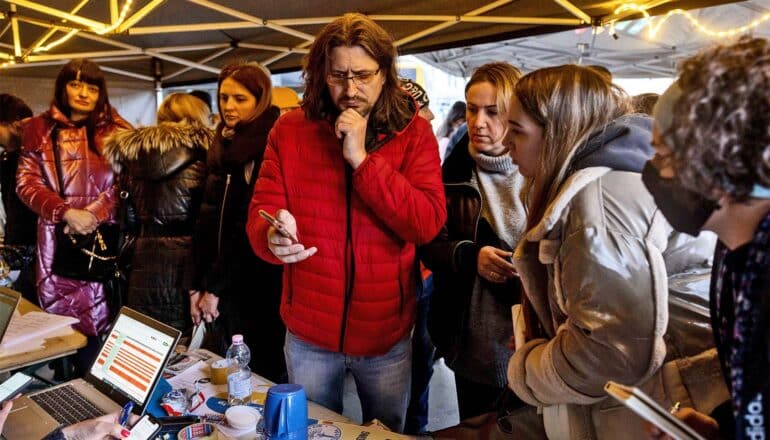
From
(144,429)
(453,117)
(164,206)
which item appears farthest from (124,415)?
(453,117)

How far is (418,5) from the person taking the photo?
3.07m

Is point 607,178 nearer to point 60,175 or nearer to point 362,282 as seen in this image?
point 362,282

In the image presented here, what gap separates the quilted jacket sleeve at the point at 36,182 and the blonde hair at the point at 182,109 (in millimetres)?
545

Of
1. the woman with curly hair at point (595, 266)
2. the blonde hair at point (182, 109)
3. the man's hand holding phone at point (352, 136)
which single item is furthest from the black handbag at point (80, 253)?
the woman with curly hair at point (595, 266)

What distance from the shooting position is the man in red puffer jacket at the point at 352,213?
136 cm

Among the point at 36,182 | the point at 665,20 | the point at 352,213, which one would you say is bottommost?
the point at 36,182

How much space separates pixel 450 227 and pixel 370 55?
24.6 inches

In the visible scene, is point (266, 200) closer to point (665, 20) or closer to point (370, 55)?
point (370, 55)

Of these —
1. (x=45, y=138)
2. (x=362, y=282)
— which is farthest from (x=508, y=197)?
(x=45, y=138)

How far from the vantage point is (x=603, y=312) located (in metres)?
0.87

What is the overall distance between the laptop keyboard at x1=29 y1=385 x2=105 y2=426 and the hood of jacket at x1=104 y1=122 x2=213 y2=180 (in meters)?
1.06

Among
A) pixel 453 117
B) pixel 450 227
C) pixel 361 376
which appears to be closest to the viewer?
pixel 361 376

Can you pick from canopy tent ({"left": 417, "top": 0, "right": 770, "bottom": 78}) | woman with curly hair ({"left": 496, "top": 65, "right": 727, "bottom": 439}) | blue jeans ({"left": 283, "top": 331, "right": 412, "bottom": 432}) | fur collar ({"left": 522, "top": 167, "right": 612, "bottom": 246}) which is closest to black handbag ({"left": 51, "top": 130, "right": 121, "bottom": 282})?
blue jeans ({"left": 283, "top": 331, "right": 412, "bottom": 432})

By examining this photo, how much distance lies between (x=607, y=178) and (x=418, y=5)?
247cm
